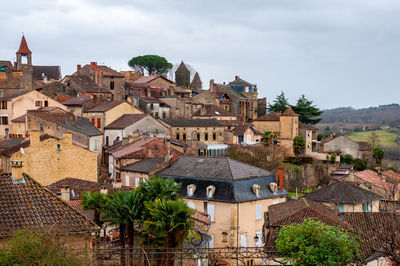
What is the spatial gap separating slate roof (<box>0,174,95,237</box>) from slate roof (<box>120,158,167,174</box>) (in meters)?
19.5

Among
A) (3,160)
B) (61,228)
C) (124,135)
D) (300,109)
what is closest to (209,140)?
(124,135)

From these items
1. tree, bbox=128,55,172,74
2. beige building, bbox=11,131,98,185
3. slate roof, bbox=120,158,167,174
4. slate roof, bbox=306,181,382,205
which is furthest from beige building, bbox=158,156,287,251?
tree, bbox=128,55,172,74

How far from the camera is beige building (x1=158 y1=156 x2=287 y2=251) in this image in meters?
32.0

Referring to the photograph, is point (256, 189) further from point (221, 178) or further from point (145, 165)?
point (145, 165)

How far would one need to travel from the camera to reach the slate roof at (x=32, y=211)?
15691mm

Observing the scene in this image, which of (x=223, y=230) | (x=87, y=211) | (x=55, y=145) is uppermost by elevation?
(x=55, y=145)

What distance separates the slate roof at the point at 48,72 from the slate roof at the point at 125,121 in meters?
30.2

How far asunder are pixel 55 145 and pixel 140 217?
17616 mm

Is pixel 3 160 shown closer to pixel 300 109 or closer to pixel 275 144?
pixel 275 144

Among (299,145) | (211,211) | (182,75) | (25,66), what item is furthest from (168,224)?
(182,75)

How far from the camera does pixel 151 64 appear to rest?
10194 cm

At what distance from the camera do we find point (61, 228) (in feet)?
51.4

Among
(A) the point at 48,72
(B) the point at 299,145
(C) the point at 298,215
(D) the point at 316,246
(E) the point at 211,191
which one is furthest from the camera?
(A) the point at 48,72

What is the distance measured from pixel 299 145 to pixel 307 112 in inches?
598
